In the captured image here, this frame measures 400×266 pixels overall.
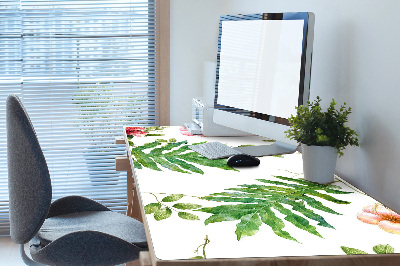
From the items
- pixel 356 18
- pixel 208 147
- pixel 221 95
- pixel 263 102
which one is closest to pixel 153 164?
pixel 208 147

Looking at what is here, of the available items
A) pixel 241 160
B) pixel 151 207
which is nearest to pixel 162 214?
pixel 151 207

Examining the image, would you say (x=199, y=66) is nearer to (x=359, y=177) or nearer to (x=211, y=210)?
(x=359, y=177)

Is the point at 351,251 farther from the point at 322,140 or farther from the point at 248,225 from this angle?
the point at 322,140

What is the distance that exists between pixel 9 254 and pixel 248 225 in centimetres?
225

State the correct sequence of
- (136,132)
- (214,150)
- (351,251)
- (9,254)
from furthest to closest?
(9,254), (136,132), (214,150), (351,251)

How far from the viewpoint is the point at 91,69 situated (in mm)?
3475

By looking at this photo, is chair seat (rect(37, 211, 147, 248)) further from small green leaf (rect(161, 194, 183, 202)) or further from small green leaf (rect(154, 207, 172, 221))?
small green leaf (rect(154, 207, 172, 221))

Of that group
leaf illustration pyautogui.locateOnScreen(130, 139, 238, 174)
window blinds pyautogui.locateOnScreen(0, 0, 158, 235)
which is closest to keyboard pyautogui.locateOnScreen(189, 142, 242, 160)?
leaf illustration pyautogui.locateOnScreen(130, 139, 238, 174)

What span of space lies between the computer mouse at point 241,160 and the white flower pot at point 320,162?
0.24 metres

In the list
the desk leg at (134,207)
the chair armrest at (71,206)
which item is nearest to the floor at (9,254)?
the desk leg at (134,207)

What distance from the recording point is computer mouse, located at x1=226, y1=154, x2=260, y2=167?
1982 millimetres

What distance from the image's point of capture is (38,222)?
70.3 inches

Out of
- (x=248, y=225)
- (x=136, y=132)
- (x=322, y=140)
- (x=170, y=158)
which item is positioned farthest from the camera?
(x=136, y=132)

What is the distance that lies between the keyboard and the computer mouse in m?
0.13
